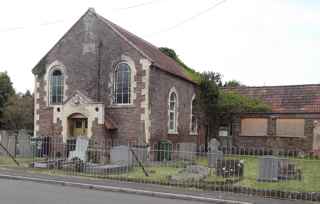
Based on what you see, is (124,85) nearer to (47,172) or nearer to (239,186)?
(47,172)

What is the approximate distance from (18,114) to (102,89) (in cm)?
1412

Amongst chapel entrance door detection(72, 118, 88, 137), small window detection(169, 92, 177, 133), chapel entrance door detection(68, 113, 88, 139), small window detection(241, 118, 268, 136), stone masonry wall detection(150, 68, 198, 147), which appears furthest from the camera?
small window detection(241, 118, 268, 136)

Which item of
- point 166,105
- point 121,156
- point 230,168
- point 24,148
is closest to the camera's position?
point 230,168

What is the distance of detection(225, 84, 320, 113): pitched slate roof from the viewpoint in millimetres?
29438

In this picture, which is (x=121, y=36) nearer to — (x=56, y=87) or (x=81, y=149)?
(x=56, y=87)

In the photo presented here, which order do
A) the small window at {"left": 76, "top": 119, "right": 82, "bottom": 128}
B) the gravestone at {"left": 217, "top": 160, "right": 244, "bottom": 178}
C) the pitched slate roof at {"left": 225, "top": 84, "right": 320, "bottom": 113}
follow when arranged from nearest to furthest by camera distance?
the gravestone at {"left": 217, "top": 160, "right": 244, "bottom": 178}
the small window at {"left": 76, "top": 119, "right": 82, "bottom": 128}
the pitched slate roof at {"left": 225, "top": 84, "right": 320, "bottom": 113}

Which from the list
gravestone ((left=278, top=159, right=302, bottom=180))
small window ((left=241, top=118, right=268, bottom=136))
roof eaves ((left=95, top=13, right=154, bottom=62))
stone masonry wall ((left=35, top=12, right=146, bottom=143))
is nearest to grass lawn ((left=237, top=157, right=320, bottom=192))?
gravestone ((left=278, top=159, right=302, bottom=180))

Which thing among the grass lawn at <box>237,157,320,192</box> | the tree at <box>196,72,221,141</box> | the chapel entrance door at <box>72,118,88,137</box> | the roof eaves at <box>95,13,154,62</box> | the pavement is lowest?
the pavement

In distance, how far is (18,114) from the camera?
33781 mm

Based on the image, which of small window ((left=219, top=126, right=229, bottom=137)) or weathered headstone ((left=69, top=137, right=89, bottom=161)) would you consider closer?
weathered headstone ((left=69, top=137, right=89, bottom=161))

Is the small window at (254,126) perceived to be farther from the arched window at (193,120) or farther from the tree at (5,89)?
the tree at (5,89)

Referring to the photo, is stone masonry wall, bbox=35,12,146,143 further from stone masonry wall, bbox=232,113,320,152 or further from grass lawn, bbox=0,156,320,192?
stone masonry wall, bbox=232,113,320,152

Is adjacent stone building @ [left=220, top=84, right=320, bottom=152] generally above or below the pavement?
above

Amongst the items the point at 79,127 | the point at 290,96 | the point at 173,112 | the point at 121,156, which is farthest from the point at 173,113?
the point at 290,96
